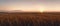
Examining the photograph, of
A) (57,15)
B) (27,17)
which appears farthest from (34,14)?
(57,15)

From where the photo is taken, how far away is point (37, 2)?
0.95 meters

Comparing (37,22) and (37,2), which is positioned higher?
(37,2)

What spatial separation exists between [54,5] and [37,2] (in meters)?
0.17

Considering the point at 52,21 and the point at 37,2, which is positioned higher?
the point at 37,2

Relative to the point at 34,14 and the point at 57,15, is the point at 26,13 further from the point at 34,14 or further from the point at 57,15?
the point at 57,15

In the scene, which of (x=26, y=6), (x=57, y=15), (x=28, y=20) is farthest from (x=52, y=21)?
(x=26, y=6)

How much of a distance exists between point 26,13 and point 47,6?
0.25 metres

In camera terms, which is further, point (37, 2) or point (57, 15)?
point (37, 2)

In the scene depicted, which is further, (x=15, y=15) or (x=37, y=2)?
(x=37, y=2)

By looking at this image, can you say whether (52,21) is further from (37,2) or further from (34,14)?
(37,2)

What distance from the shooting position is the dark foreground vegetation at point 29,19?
2.49 feet

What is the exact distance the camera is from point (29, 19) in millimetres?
771

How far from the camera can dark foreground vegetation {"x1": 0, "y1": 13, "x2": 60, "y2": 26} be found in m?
0.76

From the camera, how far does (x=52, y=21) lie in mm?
763
